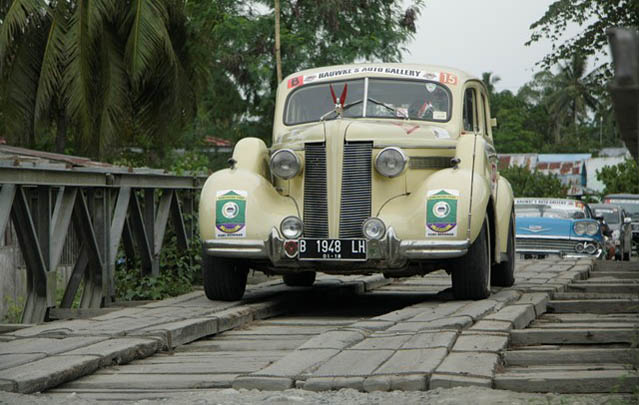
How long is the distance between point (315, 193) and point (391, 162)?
0.72 m

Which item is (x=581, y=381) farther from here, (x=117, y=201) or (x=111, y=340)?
(x=117, y=201)

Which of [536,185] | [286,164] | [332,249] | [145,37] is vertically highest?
[145,37]

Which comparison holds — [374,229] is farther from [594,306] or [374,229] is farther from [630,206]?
[630,206]

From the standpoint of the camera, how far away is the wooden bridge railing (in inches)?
362

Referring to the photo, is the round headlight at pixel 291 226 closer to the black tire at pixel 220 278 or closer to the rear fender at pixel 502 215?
the black tire at pixel 220 278

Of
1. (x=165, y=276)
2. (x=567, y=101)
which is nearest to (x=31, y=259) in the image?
(x=165, y=276)

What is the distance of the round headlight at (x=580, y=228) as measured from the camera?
19.3m

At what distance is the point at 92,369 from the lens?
6.31 meters

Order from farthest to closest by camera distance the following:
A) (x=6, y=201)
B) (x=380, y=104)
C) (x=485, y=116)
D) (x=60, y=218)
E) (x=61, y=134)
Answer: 1. (x=61, y=134)
2. (x=485, y=116)
3. (x=380, y=104)
4. (x=60, y=218)
5. (x=6, y=201)

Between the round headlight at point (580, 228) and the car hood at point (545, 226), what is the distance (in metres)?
0.10

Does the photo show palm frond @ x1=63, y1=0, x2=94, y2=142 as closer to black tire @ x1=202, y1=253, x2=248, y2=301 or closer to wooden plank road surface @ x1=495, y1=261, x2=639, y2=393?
black tire @ x1=202, y1=253, x2=248, y2=301

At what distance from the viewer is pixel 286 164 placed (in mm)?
9625

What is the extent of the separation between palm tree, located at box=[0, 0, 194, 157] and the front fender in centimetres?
1509

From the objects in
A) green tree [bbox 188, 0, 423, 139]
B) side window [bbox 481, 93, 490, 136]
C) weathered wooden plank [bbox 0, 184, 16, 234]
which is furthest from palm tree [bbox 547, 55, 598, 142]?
weathered wooden plank [bbox 0, 184, 16, 234]
